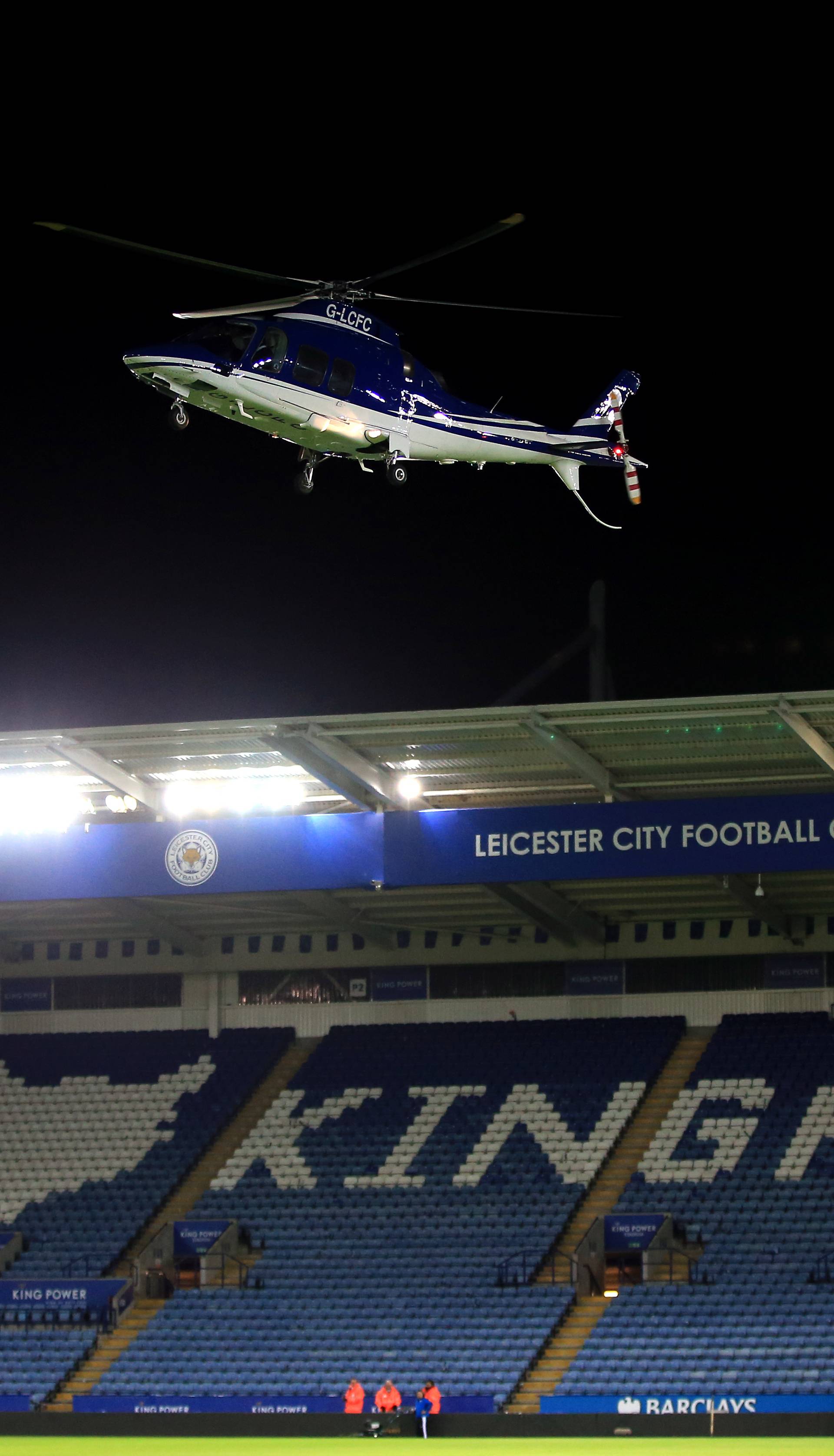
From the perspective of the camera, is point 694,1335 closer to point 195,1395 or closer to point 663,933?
point 195,1395

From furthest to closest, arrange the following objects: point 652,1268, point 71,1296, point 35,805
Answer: point 35,805 < point 71,1296 < point 652,1268

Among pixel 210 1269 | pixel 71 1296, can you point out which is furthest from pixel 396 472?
pixel 71 1296

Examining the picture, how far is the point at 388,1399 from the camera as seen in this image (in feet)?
94.3

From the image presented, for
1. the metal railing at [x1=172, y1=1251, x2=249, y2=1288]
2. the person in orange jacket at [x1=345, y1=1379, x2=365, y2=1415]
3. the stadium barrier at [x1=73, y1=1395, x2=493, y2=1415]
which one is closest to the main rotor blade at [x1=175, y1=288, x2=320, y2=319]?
the person in orange jacket at [x1=345, y1=1379, x2=365, y2=1415]

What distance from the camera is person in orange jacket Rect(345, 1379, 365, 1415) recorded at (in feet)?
95.9

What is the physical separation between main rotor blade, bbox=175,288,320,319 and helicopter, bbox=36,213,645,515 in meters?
0.03

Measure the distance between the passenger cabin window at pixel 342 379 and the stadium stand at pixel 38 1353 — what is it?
17.0m

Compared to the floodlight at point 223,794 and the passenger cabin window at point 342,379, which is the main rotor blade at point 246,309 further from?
the floodlight at point 223,794

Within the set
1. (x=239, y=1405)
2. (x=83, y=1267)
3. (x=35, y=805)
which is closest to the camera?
(x=239, y=1405)

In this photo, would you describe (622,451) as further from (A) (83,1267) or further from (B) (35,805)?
(A) (83,1267)

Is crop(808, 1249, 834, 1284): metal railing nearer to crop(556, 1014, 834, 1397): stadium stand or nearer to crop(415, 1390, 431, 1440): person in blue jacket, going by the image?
crop(556, 1014, 834, 1397): stadium stand

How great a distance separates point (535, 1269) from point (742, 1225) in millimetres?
3623

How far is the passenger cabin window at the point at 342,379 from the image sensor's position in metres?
Result: 26.2

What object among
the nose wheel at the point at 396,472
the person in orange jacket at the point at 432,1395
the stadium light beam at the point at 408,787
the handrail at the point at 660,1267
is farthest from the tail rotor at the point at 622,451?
the person in orange jacket at the point at 432,1395
